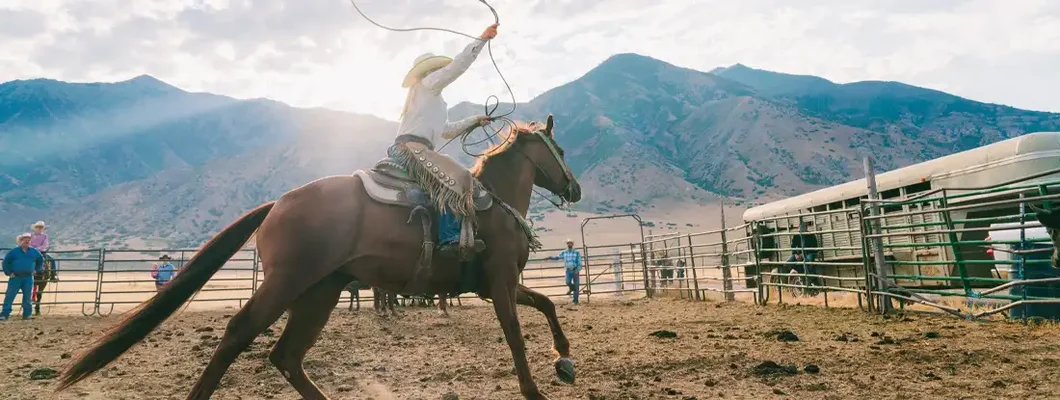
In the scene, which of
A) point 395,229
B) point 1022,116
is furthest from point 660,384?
point 1022,116

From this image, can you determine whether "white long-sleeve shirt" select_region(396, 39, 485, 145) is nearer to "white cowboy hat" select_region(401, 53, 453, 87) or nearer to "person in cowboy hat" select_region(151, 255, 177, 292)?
"white cowboy hat" select_region(401, 53, 453, 87)

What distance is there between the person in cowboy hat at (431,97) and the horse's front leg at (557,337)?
3.20ft

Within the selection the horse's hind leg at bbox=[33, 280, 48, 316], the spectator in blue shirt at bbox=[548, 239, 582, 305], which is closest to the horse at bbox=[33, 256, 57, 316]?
the horse's hind leg at bbox=[33, 280, 48, 316]

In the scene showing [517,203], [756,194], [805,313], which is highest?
[756,194]

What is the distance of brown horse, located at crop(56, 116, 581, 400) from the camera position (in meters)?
3.50

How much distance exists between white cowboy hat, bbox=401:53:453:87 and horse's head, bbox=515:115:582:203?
3.00 feet

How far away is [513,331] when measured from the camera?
4035 mm

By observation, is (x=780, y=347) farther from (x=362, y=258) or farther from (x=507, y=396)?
(x=362, y=258)

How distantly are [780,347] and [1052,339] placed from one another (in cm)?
242

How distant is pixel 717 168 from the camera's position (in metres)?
137

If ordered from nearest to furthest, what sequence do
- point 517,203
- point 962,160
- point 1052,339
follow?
point 517,203 < point 1052,339 < point 962,160

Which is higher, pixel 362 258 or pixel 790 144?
pixel 790 144

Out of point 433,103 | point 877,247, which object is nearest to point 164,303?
point 433,103

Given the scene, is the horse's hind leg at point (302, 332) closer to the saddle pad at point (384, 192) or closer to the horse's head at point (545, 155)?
the saddle pad at point (384, 192)
